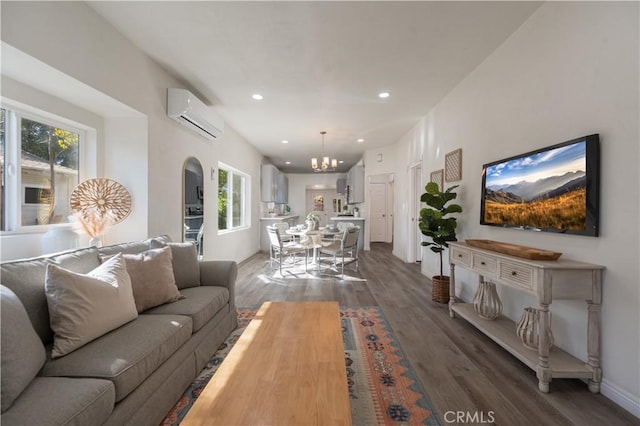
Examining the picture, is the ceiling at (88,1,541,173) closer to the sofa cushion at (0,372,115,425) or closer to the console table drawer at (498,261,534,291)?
the console table drawer at (498,261,534,291)

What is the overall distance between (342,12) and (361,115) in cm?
246

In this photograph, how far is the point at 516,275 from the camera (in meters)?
1.98

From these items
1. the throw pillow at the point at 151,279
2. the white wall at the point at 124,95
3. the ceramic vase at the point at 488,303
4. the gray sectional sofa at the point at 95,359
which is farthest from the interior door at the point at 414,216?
the throw pillow at the point at 151,279

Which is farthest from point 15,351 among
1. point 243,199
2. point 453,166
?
point 243,199

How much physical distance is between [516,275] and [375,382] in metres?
1.26

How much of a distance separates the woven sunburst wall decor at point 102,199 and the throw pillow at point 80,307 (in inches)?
49.6

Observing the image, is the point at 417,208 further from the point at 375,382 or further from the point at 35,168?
the point at 35,168

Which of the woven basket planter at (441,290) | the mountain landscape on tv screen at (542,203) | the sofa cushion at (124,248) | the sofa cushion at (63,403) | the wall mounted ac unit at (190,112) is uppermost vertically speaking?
the wall mounted ac unit at (190,112)

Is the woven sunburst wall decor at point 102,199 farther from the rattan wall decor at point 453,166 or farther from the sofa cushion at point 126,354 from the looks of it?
the rattan wall decor at point 453,166

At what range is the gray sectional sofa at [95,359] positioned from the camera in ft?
3.38

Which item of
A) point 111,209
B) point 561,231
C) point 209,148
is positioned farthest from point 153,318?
point 209,148

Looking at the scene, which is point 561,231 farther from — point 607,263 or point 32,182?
point 32,182

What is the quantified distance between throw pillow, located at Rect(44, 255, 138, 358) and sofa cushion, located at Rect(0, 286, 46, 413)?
5.8 inches

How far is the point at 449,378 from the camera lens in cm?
193
